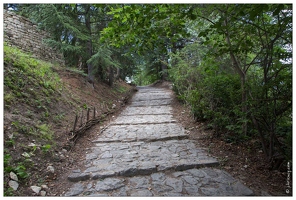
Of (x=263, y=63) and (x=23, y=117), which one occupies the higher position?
(x=263, y=63)

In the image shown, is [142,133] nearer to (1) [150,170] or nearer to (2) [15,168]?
(1) [150,170]

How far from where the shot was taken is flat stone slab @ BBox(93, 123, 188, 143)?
482 cm

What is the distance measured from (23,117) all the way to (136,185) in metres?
2.70

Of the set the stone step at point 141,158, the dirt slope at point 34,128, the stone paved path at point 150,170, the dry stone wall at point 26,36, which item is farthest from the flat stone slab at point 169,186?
the dry stone wall at point 26,36

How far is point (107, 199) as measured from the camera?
8.25 feet

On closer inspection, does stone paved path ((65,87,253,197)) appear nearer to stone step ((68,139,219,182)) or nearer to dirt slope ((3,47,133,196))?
stone step ((68,139,219,182))

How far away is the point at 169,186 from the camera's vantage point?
2777mm

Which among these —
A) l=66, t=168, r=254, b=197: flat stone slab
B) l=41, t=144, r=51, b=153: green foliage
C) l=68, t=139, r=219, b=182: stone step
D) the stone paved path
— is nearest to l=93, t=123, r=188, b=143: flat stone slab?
the stone paved path

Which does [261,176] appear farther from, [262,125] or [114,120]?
[114,120]

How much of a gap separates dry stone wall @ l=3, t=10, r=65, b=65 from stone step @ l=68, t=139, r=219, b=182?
6.07 m

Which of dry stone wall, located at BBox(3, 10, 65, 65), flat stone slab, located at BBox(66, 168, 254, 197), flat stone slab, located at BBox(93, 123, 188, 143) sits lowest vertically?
flat stone slab, located at BBox(66, 168, 254, 197)

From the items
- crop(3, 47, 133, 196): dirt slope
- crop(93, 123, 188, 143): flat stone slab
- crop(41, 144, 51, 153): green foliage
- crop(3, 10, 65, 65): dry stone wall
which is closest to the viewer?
crop(3, 47, 133, 196): dirt slope

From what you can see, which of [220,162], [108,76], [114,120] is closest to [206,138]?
[220,162]

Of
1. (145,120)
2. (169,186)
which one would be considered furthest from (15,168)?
(145,120)
